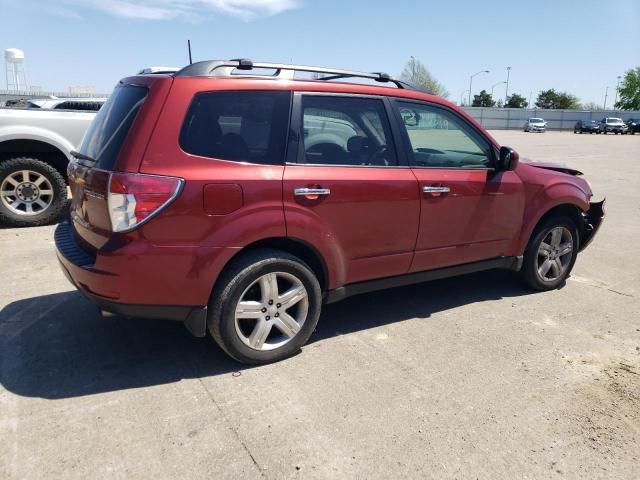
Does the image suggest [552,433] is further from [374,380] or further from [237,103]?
[237,103]

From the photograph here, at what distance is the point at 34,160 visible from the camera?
6.80 m

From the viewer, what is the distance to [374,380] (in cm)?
336

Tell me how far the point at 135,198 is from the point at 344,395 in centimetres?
165

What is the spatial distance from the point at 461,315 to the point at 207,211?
8.06ft

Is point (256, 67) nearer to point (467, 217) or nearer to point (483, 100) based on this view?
point (467, 217)

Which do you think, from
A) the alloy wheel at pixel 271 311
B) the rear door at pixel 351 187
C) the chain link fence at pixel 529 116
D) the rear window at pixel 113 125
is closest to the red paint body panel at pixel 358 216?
the rear door at pixel 351 187

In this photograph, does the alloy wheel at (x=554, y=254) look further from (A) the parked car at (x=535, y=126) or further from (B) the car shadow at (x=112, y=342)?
(A) the parked car at (x=535, y=126)

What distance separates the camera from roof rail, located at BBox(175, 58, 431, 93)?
324 cm

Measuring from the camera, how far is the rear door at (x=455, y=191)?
4.09 m

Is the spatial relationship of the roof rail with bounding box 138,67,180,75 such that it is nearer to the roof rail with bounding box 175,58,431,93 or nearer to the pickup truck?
the roof rail with bounding box 175,58,431,93

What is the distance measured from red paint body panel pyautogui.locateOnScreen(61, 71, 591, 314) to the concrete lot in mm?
558

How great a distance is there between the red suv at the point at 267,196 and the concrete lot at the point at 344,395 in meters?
0.40

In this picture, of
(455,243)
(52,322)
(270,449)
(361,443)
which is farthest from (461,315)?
(52,322)

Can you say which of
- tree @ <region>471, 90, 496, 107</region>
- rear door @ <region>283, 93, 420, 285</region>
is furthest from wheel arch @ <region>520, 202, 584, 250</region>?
tree @ <region>471, 90, 496, 107</region>
